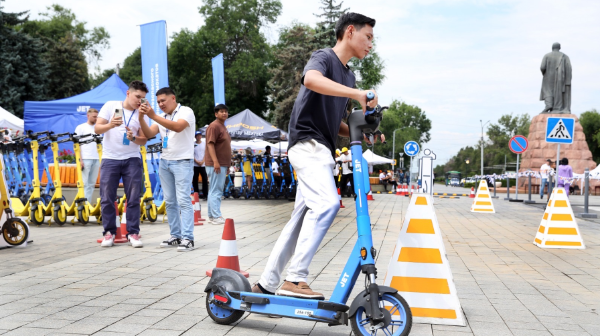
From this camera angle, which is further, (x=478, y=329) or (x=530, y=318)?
(x=530, y=318)

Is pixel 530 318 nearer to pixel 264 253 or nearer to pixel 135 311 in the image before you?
pixel 135 311

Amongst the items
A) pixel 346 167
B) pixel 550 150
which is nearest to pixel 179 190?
pixel 346 167

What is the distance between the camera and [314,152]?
12.2 ft

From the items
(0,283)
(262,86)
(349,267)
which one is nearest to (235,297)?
(349,267)

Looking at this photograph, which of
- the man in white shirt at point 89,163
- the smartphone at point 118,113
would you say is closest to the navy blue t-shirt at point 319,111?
the smartphone at point 118,113

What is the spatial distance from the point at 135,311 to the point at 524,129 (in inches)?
4307

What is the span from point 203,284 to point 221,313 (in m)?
1.34

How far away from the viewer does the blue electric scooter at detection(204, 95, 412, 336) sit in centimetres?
317

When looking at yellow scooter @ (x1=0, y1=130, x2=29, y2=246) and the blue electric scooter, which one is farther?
yellow scooter @ (x1=0, y1=130, x2=29, y2=246)

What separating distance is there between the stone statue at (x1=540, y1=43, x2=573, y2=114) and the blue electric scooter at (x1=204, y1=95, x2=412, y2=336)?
27088mm

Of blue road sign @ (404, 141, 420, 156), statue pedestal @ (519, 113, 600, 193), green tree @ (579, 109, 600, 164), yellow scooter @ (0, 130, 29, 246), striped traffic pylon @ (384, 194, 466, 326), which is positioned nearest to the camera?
striped traffic pylon @ (384, 194, 466, 326)

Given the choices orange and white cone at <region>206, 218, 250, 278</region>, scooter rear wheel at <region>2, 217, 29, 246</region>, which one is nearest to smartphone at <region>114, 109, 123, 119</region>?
scooter rear wheel at <region>2, 217, 29, 246</region>

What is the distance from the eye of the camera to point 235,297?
12.2 ft

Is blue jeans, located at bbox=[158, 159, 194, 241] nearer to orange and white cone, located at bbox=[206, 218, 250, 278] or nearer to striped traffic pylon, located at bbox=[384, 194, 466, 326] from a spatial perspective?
orange and white cone, located at bbox=[206, 218, 250, 278]
